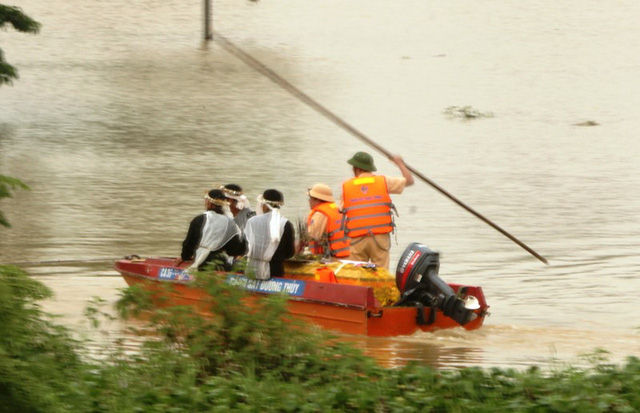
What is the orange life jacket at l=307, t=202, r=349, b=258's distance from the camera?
13023 mm

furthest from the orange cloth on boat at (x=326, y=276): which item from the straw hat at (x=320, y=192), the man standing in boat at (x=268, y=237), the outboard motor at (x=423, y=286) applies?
the straw hat at (x=320, y=192)

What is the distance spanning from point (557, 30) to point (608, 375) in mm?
45223

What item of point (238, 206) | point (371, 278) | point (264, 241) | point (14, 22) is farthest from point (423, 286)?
point (14, 22)

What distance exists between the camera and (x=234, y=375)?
8344 millimetres

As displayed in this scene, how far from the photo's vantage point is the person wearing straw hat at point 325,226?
42.6 ft

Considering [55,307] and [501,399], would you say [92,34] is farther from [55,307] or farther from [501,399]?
[501,399]

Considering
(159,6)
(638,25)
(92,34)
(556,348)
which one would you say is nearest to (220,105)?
(92,34)

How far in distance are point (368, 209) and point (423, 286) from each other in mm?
1091

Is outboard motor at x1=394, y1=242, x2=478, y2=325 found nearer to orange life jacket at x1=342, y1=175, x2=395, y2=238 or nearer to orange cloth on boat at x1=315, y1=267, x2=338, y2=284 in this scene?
orange cloth on boat at x1=315, y1=267, x2=338, y2=284

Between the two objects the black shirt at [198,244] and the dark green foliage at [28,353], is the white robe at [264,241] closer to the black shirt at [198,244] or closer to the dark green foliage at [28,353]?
the black shirt at [198,244]

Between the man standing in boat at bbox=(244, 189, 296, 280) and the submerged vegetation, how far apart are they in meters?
3.41

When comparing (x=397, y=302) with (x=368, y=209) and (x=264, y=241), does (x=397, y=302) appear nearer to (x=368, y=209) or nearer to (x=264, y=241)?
(x=368, y=209)

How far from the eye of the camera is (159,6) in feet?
179

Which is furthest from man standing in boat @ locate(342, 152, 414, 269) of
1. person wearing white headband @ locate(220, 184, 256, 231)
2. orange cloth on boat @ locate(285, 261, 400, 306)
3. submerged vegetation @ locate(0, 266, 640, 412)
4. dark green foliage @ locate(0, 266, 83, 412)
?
dark green foliage @ locate(0, 266, 83, 412)
